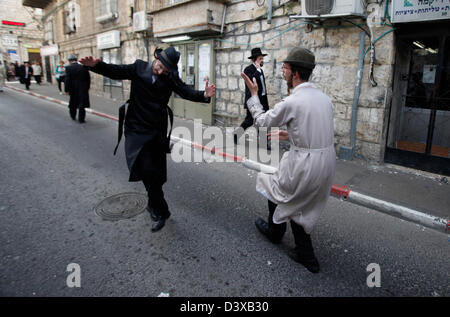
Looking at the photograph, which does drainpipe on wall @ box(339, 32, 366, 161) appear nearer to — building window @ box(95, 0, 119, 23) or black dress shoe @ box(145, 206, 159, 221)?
black dress shoe @ box(145, 206, 159, 221)

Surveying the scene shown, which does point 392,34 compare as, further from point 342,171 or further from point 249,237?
point 249,237

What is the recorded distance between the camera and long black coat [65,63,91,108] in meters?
9.54

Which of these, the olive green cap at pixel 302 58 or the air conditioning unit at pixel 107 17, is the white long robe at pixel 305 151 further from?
the air conditioning unit at pixel 107 17

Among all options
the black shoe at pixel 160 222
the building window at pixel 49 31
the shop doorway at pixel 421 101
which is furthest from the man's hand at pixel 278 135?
the building window at pixel 49 31

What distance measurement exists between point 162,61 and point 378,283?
9.71 ft

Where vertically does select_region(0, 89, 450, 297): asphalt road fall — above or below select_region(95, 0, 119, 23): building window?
below

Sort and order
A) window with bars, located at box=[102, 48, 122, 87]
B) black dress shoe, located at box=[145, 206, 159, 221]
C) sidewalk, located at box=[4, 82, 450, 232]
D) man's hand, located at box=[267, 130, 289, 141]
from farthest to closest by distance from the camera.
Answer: window with bars, located at box=[102, 48, 122, 87], sidewalk, located at box=[4, 82, 450, 232], black dress shoe, located at box=[145, 206, 159, 221], man's hand, located at box=[267, 130, 289, 141]

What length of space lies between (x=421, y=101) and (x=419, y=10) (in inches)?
69.2

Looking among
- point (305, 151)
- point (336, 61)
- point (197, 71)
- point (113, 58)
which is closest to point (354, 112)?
point (336, 61)

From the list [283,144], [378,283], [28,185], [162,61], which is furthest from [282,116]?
[283,144]

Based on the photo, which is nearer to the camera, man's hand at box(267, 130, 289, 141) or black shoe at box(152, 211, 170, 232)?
man's hand at box(267, 130, 289, 141)

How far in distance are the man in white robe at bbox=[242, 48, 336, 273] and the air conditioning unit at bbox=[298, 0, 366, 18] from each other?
4013mm

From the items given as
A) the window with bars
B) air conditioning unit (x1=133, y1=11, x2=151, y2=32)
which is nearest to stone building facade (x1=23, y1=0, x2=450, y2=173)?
air conditioning unit (x1=133, y1=11, x2=151, y2=32)

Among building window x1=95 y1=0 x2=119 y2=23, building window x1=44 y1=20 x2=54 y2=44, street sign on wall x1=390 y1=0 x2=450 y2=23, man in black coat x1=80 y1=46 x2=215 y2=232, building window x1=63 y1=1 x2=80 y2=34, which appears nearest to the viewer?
man in black coat x1=80 y1=46 x2=215 y2=232
